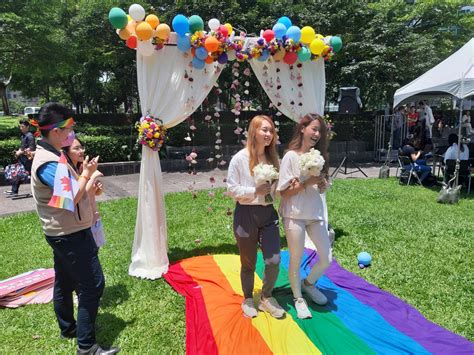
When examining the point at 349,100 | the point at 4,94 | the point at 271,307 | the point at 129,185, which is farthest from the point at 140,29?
the point at 4,94

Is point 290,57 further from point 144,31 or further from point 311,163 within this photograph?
point 311,163

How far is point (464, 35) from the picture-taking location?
18.7 meters

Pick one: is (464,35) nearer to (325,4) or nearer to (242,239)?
(325,4)

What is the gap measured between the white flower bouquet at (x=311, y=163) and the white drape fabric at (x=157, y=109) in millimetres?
2083

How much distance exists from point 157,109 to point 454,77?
752cm

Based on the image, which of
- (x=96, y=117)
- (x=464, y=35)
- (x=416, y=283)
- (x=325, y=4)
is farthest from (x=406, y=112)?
(x=96, y=117)

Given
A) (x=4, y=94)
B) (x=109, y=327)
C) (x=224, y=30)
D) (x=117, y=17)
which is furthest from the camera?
(x=4, y=94)

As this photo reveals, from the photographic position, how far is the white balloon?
178 inches

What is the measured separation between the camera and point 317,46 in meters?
5.13

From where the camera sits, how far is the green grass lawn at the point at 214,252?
12.0 ft

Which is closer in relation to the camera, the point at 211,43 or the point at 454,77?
the point at 211,43

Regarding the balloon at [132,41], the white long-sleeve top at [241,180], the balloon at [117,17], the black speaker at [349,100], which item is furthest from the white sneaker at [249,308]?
the black speaker at [349,100]

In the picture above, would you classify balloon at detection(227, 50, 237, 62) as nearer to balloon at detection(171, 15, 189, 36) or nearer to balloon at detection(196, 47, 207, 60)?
balloon at detection(196, 47, 207, 60)

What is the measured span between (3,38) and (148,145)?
386 inches
